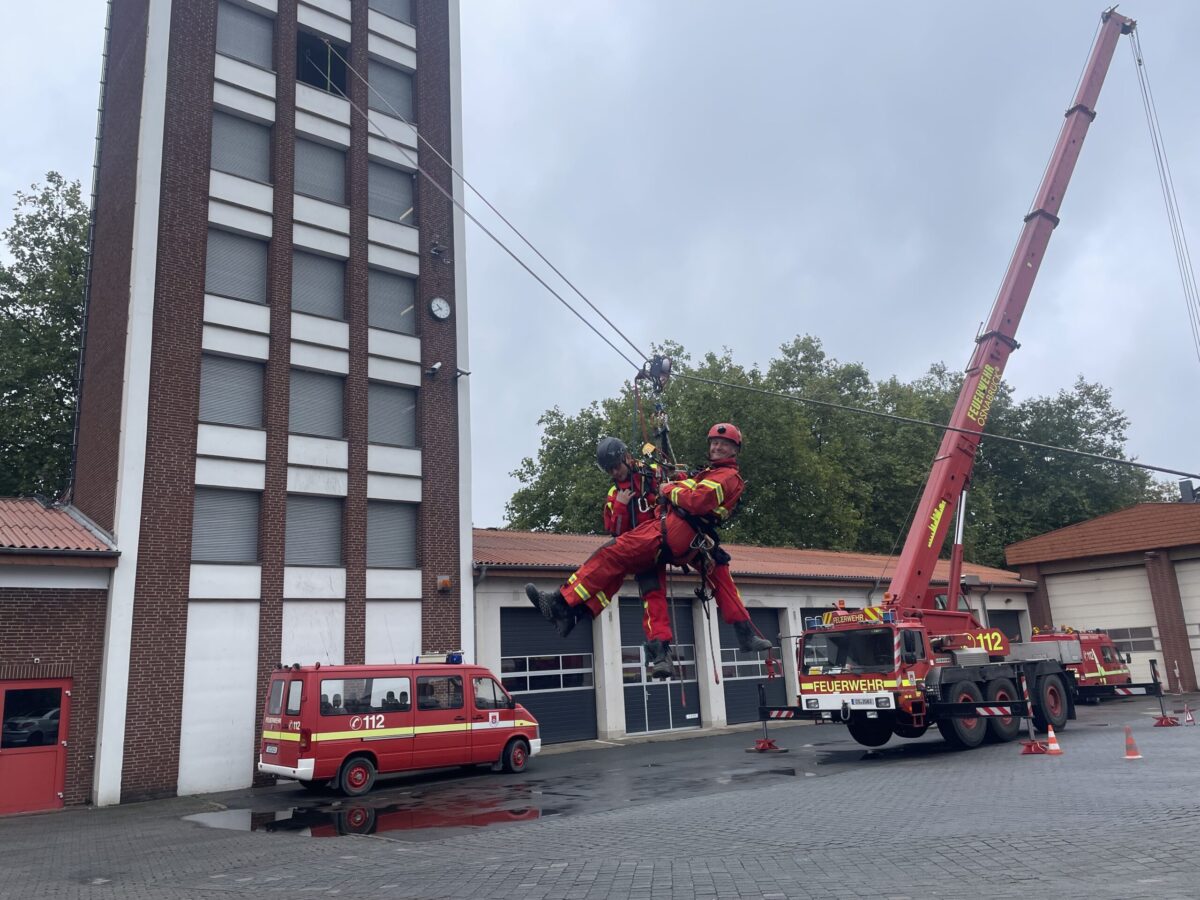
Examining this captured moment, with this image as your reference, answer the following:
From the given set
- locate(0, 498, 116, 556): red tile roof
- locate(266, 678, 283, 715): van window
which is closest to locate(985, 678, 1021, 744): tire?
locate(266, 678, 283, 715): van window

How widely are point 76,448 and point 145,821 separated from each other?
958 cm

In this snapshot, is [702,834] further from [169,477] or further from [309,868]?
[169,477]

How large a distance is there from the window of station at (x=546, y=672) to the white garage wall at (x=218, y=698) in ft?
20.6

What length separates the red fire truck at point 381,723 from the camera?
15672 mm

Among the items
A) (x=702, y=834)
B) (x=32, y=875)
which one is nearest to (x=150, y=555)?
(x=32, y=875)

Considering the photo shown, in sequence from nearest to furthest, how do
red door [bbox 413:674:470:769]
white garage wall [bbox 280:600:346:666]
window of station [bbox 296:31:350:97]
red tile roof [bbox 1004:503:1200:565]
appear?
red door [bbox 413:674:470:769] < white garage wall [bbox 280:600:346:666] < window of station [bbox 296:31:350:97] < red tile roof [bbox 1004:503:1200:565]

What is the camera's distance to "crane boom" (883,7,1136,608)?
749 inches

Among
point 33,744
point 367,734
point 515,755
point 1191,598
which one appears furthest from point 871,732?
point 1191,598

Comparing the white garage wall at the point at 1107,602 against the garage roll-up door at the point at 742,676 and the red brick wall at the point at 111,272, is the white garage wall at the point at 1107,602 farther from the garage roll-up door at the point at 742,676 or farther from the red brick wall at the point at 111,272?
the red brick wall at the point at 111,272

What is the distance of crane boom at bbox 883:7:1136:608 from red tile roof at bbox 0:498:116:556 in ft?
49.4

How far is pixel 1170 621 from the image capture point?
34406 millimetres

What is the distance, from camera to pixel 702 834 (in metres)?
10.6

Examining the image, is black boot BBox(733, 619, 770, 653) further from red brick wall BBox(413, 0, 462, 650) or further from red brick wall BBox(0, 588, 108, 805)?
red brick wall BBox(413, 0, 462, 650)

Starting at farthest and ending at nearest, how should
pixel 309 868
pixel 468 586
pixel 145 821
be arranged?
pixel 468 586
pixel 145 821
pixel 309 868
